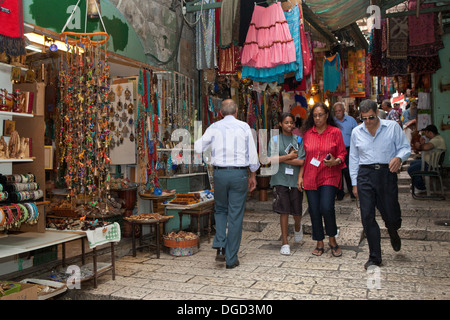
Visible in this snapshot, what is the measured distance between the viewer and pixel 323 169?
4.91 meters

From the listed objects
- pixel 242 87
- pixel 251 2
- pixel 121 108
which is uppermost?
pixel 251 2

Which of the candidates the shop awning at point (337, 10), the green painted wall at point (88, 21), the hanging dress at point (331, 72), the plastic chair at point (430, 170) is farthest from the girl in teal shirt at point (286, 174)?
the hanging dress at point (331, 72)

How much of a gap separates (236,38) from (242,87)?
2684 millimetres

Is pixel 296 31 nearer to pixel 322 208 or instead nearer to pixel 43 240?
pixel 322 208

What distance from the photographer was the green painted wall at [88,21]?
440cm

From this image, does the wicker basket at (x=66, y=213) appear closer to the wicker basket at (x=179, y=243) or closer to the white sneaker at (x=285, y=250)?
the wicker basket at (x=179, y=243)

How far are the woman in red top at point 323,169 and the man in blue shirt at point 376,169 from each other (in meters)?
0.47

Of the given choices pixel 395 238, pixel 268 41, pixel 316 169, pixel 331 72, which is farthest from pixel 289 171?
pixel 331 72

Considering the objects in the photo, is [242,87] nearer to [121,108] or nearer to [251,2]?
[251,2]

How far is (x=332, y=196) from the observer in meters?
4.88

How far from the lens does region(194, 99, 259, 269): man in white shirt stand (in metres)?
4.54

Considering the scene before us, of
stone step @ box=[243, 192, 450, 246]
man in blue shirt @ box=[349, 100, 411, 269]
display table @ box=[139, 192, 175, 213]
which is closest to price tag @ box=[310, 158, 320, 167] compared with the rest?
man in blue shirt @ box=[349, 100, 411, 269]

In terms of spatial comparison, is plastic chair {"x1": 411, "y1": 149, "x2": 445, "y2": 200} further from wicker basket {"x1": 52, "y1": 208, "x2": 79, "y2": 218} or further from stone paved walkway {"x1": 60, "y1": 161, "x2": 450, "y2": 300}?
wicker basket {"x1": 52, "y1": 208, "x2": 79, "y2": 218}
